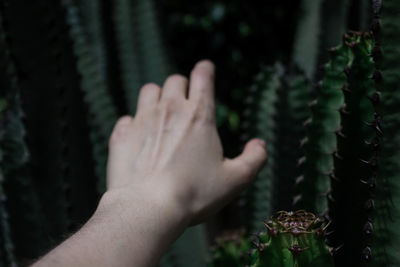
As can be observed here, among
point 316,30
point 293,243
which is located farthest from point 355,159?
point 316,30

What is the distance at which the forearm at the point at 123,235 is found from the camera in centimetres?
85

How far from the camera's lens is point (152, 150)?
4.02ft

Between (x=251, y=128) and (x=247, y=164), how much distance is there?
0.45 metres

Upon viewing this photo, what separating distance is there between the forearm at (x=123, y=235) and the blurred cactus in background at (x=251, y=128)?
17 cm

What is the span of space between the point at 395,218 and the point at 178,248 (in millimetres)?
906

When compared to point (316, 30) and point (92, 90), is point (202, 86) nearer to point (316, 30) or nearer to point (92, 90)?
point (92, 90)

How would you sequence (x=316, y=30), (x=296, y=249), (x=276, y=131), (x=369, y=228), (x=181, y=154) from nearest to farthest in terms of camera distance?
(x=296, y=249) < (x=369, y=228) < (x=181, y=154) < (x=276, y=131) < (x=316, y=30)

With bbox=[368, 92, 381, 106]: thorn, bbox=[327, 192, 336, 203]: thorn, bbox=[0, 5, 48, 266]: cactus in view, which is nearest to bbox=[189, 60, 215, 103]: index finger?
bbox=[327, 192, 336, 203]: thorn

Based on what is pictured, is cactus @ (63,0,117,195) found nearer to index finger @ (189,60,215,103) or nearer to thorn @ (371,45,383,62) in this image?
index finger @ (189,60,215,103)

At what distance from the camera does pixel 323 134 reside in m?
1.14

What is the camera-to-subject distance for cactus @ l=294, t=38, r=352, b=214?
3.55ft

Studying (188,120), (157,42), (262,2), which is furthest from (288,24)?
(188,120)

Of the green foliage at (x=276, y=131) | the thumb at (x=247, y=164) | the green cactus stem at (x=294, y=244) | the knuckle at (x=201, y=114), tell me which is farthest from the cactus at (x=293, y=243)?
the green foliage at (x=276, y=131)

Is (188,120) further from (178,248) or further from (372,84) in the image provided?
(178,248)
